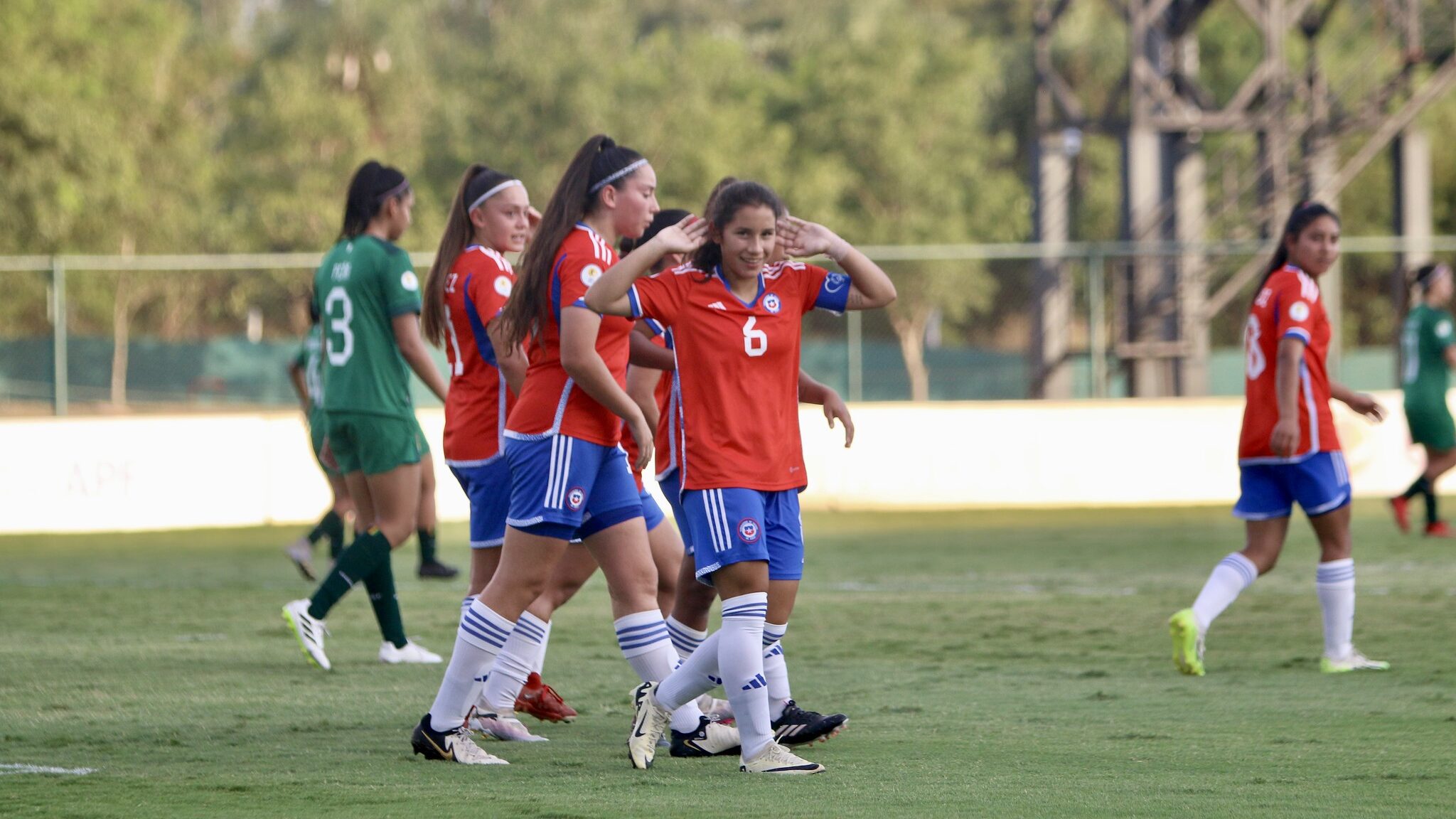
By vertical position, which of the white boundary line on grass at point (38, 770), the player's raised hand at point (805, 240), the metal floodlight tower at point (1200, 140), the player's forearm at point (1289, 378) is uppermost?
the metal floodlight tower at point (1200, 140)

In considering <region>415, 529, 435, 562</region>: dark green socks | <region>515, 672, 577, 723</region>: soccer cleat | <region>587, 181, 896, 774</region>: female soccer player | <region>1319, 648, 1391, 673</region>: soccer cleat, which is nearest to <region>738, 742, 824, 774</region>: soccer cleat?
<region>587, 181, 896, 774</region>: female soccer player

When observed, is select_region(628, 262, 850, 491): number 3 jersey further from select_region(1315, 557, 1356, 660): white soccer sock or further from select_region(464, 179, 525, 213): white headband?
select_region(1315, 557, 1356, 660): white soccer sock

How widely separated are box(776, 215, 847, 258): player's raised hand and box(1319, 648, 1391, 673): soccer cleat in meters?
3.41

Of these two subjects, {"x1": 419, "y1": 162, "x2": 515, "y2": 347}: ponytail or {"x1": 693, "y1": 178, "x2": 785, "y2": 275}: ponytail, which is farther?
{"x1": 419, "y1": 162, "x2": 515, "y2": 347}: ponytail

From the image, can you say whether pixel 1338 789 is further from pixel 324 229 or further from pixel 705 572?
pixel 324 229

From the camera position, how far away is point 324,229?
37.3 meters

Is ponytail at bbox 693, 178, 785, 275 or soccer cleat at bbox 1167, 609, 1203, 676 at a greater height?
ponytail at bbox 693, 178, 785, 275

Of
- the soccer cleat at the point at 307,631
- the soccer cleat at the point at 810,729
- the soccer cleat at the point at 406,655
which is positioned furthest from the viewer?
the soccer cleat at the point at 406,655

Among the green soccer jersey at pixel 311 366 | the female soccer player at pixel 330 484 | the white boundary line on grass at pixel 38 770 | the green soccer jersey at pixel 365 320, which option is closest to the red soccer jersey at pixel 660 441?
the green soccer jersey at pixel 365 320

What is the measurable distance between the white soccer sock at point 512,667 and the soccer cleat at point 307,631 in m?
2.23

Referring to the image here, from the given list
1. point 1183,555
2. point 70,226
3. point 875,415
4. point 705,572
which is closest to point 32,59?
point 70,226

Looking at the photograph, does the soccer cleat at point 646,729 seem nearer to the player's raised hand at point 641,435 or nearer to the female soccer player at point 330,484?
the player's raised hand at point 641,435

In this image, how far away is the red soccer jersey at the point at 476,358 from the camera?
635cm

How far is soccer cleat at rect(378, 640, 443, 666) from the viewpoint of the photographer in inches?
317
